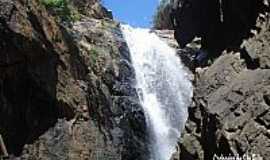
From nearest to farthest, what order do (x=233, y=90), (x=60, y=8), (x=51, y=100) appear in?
(x=233, y=90) < (x=51, y=100) < (x=60, y=8)

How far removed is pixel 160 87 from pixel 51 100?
29.5ft

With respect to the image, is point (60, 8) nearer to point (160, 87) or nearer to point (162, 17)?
point (160, 87)

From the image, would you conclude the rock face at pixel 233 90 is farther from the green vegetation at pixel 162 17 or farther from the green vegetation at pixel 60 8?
the green vegetation at pixel 162 17

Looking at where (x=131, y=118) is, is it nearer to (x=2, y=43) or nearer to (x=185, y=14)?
(x=185, y=14)

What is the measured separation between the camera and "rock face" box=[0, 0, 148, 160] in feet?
56.2

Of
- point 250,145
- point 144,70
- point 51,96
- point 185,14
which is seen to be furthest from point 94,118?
point 250,145

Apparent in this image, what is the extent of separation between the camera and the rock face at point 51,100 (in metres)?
17.1

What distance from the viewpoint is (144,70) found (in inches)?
1050

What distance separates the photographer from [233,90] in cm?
1311

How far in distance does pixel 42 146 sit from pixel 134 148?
5.17 metres

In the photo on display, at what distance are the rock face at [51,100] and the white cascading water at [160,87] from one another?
5.01 ft

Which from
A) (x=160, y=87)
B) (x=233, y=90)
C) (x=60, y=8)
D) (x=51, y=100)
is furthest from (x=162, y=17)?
(x=233, y=90)

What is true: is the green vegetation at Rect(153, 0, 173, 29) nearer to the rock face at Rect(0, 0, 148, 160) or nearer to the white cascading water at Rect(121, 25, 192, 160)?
the white cascading water at Rect(121, 25, 192, 160)

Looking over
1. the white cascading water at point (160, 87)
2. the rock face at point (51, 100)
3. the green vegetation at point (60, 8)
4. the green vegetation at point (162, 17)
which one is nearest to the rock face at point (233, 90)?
the rock face at point (51, 100)
